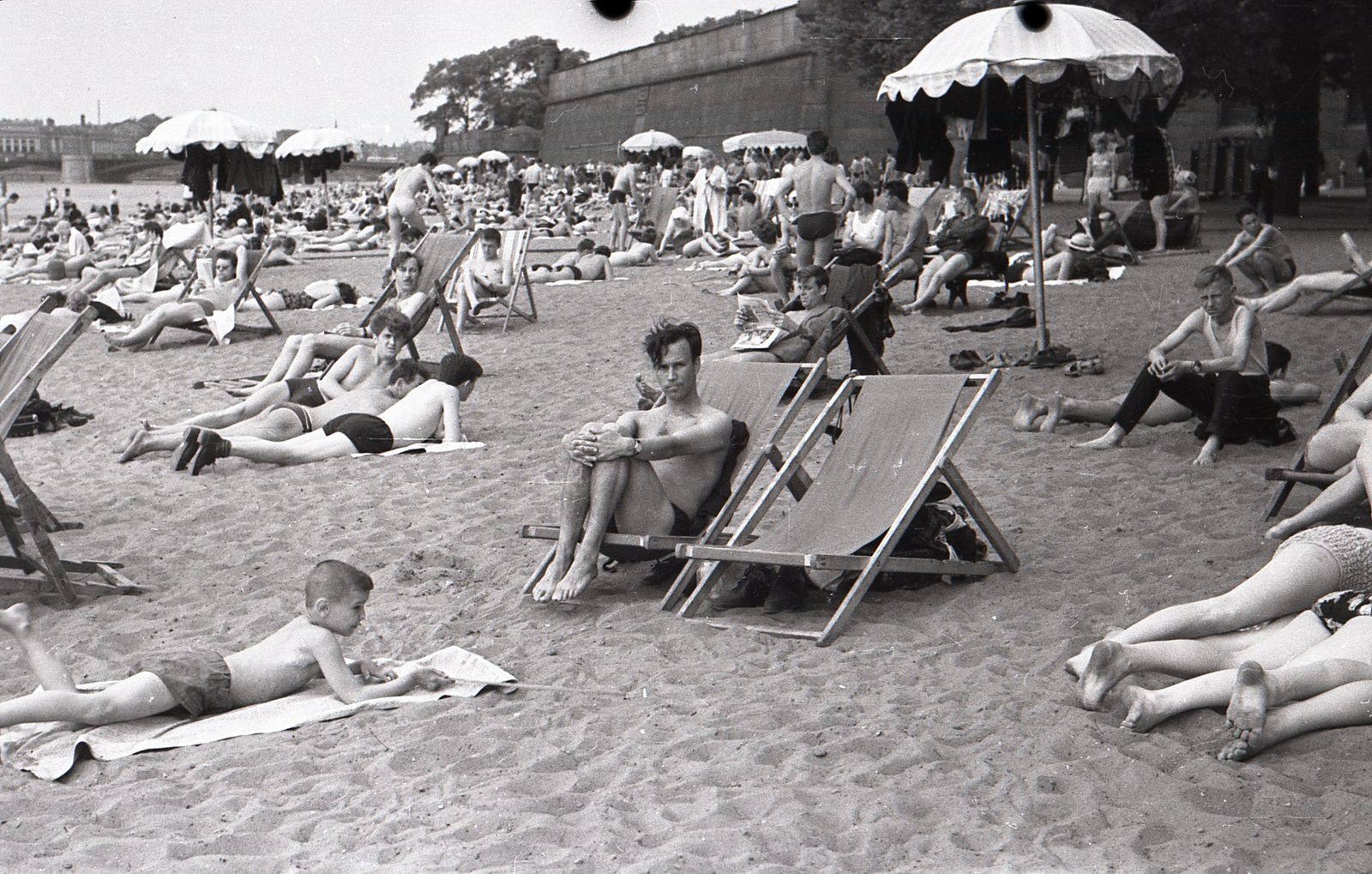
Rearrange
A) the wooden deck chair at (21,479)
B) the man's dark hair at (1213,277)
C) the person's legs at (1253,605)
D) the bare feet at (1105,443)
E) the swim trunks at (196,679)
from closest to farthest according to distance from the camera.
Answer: the person's legs at (1253,605) < the swim trunks at (196,679) < the wooden deck chair at (21,479) < the man's dark hair at (1213,277) < the bare feet at (1105,443)

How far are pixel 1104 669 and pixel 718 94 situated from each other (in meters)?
37.2

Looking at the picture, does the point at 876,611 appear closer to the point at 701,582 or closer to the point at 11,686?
the point at 701,582

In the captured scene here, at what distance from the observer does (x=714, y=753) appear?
316cm

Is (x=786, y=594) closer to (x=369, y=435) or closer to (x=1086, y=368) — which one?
(x=369, y=435)

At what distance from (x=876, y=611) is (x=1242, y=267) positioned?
23.2 ft

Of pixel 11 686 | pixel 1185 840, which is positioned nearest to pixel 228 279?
pixel 11 686

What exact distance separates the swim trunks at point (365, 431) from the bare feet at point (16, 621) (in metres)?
3.20

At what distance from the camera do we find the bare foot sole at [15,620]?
3.35 meters

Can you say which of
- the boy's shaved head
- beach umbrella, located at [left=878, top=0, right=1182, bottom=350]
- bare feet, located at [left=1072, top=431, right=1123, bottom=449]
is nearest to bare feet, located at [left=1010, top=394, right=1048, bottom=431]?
bare feet, located at [left=1072, top=431, right=1123, bottom=449]

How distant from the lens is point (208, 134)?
14086 mm

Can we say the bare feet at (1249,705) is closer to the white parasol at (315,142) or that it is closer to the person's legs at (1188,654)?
the person's legs at (1188,654)

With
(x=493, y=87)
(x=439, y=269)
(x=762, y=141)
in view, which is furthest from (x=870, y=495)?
(x=493, y=87)

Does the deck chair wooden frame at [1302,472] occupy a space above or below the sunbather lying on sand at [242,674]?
above

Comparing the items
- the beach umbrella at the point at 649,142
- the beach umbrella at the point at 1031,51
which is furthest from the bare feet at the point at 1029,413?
the beach umbrella at the point at 649,142
